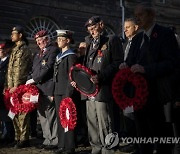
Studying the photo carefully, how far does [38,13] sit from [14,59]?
13.4m

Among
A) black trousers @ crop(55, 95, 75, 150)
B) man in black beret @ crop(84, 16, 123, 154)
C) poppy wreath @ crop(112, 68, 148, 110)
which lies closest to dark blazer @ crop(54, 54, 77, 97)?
black trousers @ crop(55, 95, 75, 150)

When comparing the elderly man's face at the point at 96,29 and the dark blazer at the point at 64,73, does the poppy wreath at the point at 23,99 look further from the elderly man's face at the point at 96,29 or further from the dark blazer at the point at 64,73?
the elderly man's face at the point at 96,29

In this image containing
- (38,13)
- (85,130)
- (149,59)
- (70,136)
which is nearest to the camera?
(149,59)

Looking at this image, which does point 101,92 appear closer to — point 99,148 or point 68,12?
point 99,148

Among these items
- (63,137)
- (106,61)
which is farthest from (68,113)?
(106,61)

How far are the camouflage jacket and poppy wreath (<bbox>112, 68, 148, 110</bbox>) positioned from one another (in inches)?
91.0

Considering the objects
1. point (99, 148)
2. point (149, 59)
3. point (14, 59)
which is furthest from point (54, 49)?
point (149, 59)

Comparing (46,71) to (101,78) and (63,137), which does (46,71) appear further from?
(101,78)

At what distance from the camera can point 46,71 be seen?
5.66 metres

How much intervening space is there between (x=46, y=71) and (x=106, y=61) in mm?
1343

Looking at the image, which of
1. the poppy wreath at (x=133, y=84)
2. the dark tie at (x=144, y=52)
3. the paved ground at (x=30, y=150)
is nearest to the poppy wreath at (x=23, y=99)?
the paved ground at (x=30, y=150)

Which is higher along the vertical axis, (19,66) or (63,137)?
(19,66)

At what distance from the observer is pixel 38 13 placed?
747 inches

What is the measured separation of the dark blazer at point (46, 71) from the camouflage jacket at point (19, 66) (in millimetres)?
224
